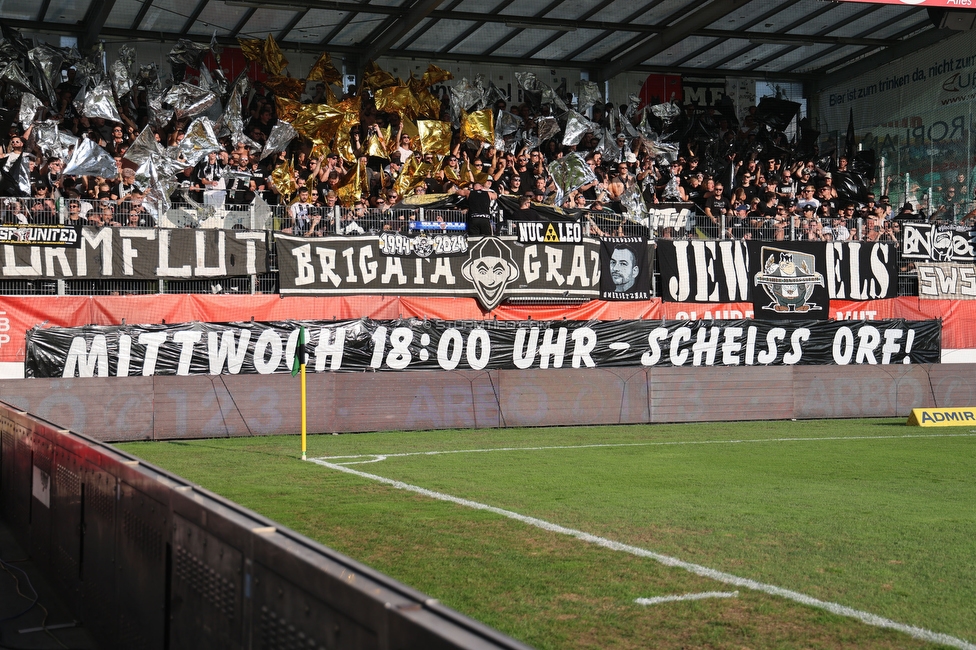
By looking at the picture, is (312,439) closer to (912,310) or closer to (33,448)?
(33,448)

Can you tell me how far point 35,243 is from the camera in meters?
20.3

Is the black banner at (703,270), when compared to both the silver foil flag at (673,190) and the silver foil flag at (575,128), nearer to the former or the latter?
the silver foil flag at (673,190)

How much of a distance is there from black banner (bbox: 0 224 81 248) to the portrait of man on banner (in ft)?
37.9

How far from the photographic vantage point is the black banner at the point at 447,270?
22.3m

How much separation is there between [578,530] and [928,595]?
3214 mm

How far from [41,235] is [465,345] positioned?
8707mm

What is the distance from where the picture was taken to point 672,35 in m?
31.7

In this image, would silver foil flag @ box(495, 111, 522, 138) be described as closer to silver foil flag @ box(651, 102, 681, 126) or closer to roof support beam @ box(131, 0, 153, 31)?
silver foil flag @ box(651, 102, 681, 126)

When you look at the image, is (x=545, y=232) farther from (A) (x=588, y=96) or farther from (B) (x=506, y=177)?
(A) (x=588, y=96)

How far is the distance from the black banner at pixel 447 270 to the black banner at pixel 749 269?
6.67 feet

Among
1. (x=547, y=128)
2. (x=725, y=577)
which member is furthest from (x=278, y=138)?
(x=725, y=577)

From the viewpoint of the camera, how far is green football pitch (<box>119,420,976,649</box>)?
6395mm

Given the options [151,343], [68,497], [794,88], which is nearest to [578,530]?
[68,497]

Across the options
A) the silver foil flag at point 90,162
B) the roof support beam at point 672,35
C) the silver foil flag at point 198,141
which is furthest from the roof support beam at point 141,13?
the roof support beam at point 672,35
